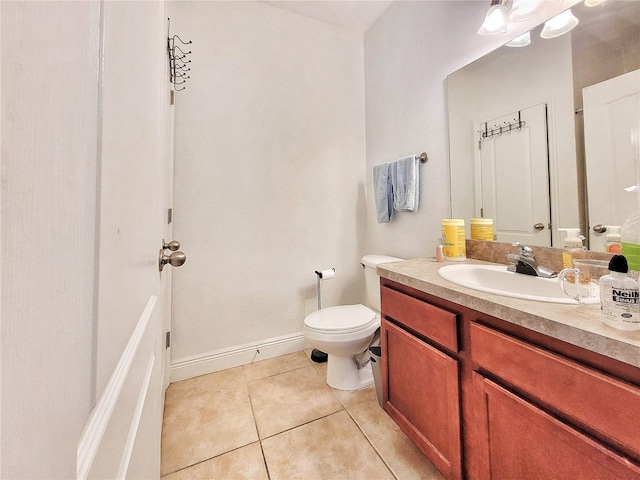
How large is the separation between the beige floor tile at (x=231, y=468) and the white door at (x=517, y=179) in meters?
1.49

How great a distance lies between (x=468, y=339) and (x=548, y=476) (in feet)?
1.10

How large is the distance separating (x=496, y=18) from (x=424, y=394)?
1.64 metres

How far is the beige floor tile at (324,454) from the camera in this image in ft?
3.45

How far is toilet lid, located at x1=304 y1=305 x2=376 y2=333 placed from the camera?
4.75 ft

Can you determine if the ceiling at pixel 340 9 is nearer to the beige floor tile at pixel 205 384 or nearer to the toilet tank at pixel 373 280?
the toilet tank at pixel 373 280

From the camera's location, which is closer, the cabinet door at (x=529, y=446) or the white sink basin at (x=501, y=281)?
the cabinet door at (x=529, y=446)

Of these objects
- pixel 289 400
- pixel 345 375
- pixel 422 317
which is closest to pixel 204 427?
pixel 289 400

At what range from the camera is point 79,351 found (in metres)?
0.22

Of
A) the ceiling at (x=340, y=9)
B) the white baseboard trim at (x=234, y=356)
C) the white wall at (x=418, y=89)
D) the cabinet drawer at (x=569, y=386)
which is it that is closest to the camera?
the cabinet drawer at (x=569, y=386)

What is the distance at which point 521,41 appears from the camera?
1156mm

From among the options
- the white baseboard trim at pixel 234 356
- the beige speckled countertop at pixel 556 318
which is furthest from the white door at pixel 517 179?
Result: the white baseboard trim at pixel 234 356

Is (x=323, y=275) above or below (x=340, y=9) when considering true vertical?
below

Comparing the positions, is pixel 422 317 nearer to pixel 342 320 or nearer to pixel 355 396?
pixel 342 320

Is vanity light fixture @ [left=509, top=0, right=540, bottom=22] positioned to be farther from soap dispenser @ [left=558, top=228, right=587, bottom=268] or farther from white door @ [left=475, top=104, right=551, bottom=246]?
soap dispenser @ [left=558, top=228, right=587, bottom=268]
